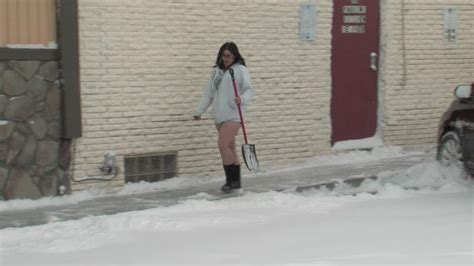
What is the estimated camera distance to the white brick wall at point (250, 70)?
27.6 ft

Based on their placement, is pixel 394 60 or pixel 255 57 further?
pixel 394 60

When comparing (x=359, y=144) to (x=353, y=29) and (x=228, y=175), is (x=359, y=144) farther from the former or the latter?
(x=228, y=175)

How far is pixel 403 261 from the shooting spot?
5316mm

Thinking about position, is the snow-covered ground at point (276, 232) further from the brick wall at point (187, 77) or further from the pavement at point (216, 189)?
the brick wall at point (187, 77)

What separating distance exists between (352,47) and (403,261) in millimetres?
5555

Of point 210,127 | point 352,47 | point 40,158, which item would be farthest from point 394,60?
point 40,158

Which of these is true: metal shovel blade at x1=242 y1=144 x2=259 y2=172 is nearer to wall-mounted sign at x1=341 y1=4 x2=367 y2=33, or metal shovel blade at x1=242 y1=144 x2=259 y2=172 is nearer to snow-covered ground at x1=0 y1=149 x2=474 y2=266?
snow-covered ground at x1=0 y1=149 x2=474 y2=266

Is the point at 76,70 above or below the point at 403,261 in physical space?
above

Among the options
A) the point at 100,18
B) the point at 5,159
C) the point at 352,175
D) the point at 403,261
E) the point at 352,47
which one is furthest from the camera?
the point at 352,47

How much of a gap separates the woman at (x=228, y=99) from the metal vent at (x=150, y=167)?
1.00 metres

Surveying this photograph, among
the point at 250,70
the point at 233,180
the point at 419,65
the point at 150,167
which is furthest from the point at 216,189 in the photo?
the point at 419,65

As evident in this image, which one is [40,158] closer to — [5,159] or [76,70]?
[5,159]

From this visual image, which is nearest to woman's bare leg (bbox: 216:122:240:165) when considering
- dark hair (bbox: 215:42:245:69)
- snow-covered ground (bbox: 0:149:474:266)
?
snow-covered ground (bbox: 0:149:474:266)

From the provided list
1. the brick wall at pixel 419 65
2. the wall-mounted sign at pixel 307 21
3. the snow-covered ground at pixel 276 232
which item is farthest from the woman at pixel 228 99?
the brick wall at pixel 419 65
